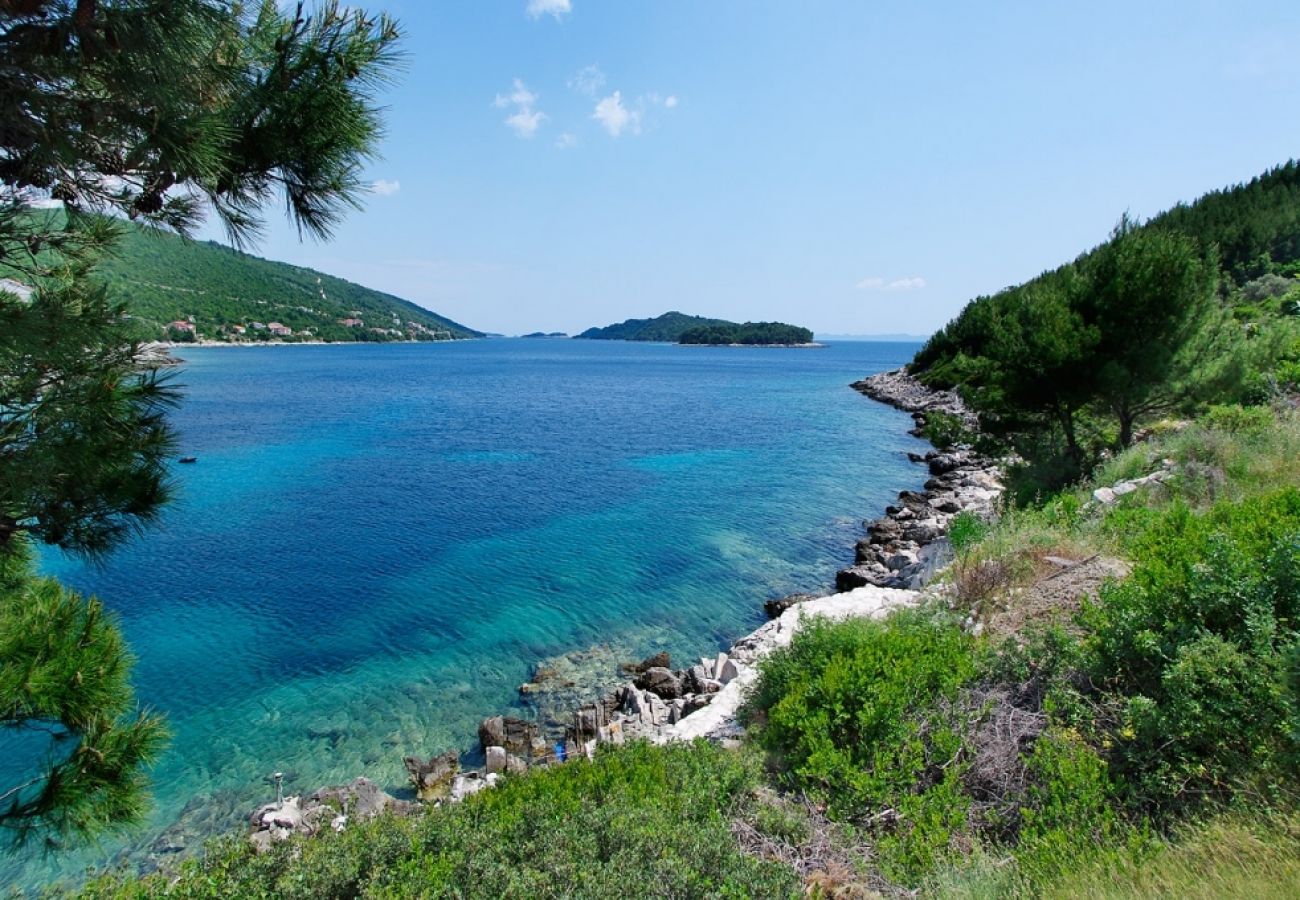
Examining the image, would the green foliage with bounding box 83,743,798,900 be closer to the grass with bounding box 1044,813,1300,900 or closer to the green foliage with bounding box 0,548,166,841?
the green foliage with bounding box 0,548,166,841

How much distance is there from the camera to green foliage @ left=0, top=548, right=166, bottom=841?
433cm

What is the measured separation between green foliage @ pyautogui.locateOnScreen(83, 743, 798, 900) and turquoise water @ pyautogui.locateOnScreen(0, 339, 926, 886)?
2606 mm

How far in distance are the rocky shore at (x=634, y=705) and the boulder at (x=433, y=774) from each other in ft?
0.05

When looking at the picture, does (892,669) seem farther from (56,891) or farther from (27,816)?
(27,816)

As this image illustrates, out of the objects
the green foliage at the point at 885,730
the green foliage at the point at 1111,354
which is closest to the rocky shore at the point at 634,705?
the green foliage at the point at 885,730

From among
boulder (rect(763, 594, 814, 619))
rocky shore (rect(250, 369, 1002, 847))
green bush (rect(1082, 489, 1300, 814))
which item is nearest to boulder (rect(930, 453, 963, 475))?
rocky shore (rect(250, 369, 1002, 847))

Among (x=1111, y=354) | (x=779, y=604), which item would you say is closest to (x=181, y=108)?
(x=779, y=604)

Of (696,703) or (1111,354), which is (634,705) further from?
(1111,354)

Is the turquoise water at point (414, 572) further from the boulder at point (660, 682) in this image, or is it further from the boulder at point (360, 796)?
the boulder at point (660, 682)

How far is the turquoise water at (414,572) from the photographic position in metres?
11.2

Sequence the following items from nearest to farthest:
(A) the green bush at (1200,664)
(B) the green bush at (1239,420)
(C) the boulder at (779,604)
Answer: (A) the green bush at (1200,664) < (B) the green bush at (1239,420) < (C) the boulder at (779,604)

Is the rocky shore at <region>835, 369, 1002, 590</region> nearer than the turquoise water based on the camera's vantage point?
No

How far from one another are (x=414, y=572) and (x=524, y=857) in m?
15.8

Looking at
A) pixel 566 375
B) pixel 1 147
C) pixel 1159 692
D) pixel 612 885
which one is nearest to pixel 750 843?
pixel 612 885
